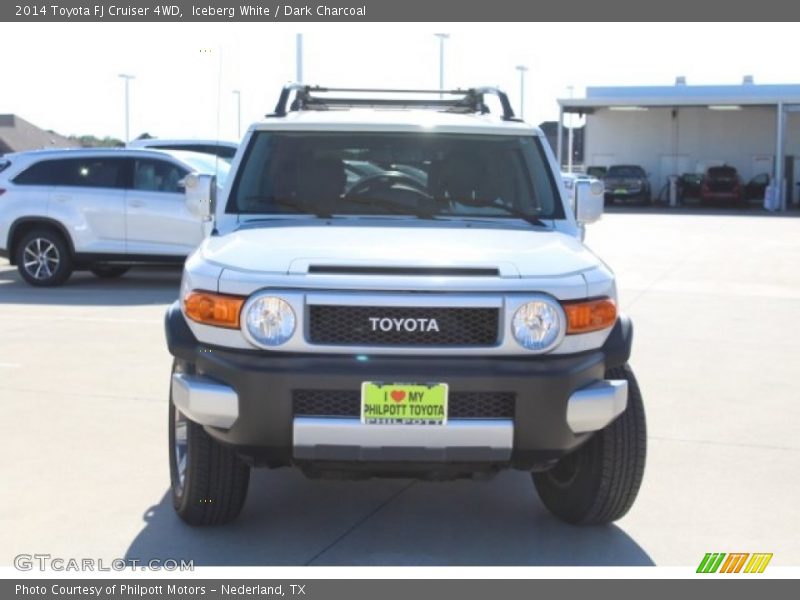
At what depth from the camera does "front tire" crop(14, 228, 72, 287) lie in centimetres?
1469

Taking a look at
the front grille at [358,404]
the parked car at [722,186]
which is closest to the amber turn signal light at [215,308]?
the front grille at [358,404]

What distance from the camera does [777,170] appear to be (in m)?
39.1

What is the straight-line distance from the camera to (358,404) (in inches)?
177

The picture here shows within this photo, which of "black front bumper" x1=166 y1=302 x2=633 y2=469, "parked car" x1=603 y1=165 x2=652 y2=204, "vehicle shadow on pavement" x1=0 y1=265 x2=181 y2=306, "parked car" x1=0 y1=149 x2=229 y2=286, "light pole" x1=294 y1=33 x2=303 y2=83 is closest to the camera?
"black front bumper" x1=166 y1=302 x2=633 y2=469

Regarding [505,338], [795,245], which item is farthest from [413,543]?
[795,245]

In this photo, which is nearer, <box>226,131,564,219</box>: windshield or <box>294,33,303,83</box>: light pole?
<box>226,131,564,219</box>: windshield

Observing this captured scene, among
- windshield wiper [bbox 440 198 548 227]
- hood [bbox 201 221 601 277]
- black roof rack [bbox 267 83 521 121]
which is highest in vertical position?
black roof rack [bbox 267 83 521 121]

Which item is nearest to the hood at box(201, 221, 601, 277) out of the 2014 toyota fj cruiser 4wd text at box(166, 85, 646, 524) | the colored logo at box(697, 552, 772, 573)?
the 2014 toyota fj cruiser 4wd text at box(166, 85, 646, 524)

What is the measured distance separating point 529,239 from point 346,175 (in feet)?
3.70

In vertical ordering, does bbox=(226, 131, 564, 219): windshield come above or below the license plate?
above

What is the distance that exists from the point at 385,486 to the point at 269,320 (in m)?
1.67

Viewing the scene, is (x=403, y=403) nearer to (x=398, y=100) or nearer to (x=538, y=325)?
(x=538, y=325)

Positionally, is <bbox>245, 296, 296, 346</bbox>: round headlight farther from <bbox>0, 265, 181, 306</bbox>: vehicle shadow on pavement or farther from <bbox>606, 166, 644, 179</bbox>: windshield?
<bbox>606, 166, 644, 179</bbox>: windshield

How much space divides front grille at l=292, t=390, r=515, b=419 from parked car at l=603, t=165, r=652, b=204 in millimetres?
36597
